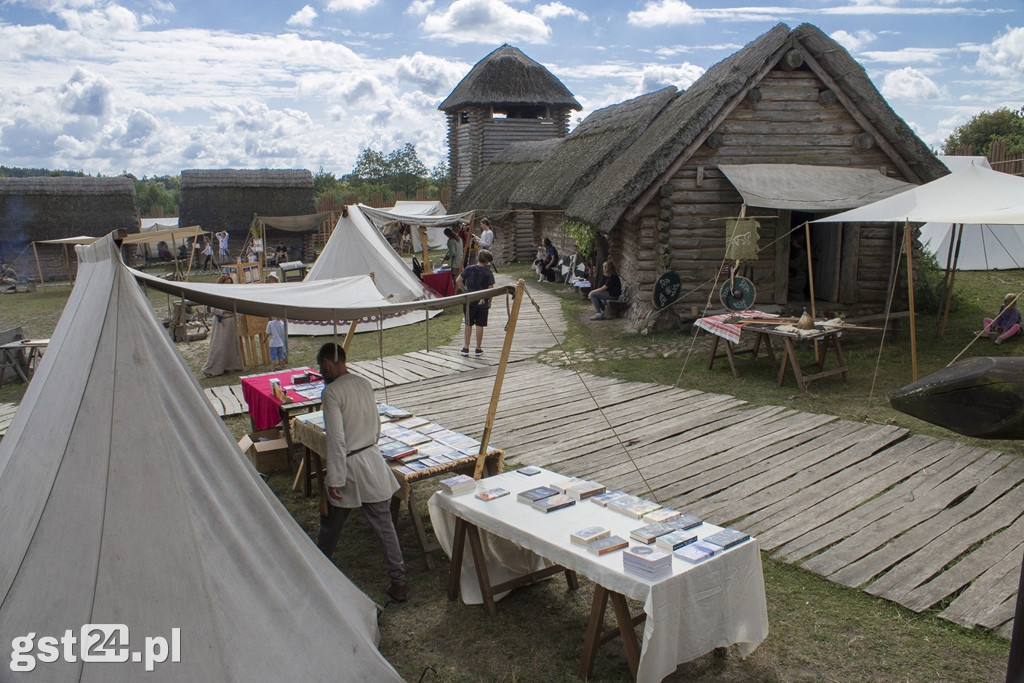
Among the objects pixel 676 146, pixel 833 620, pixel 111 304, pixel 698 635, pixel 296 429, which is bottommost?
pixel 833 620

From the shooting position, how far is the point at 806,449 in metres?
7.00

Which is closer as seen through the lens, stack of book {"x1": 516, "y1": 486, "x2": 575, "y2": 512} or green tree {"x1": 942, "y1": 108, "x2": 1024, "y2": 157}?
stack of book {"x1": 516, "y1": 486, "x2": 575, "y2": 512}

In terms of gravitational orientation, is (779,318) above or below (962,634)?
above

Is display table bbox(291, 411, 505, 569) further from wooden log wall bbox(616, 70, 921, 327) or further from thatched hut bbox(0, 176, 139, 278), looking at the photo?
thatched hut bbox(0, 176, 139, 278)

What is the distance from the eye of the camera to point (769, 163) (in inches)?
465

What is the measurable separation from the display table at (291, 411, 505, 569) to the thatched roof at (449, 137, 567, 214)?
15.1 metres

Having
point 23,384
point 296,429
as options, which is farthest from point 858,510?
point 23,384

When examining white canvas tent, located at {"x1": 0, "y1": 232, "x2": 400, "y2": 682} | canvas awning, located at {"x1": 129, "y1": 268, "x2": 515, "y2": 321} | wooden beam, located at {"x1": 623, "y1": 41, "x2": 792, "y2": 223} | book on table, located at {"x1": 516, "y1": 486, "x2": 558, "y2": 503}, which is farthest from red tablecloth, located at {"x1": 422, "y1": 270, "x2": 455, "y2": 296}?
white canvas tent, located at {"x1": 0, "y1": 232, "x2": 400, "y2": 682}

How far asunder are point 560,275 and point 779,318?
975cm

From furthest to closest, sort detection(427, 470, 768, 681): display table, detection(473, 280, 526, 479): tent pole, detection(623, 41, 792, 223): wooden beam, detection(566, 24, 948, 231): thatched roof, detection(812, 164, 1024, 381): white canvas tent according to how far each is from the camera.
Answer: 1. detection(623, 41, 792, 223): wooden beam
2. detection(566, 24, 948, 231): thatched roof
3. detection(812, 164, 1024, 381): white canvas tent
4. detection(473, 280, 526, 479): tent pole
5. detection(427, 470, 768, 681): display table

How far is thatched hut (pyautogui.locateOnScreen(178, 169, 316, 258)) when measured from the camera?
91.2 ft

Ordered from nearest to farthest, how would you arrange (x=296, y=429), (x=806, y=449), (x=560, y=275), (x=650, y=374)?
(x=296, y=429)
(x=806, y=449)
(x=650, y=374)
(x=560, y=275)

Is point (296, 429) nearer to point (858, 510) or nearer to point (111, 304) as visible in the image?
point (111, 304)

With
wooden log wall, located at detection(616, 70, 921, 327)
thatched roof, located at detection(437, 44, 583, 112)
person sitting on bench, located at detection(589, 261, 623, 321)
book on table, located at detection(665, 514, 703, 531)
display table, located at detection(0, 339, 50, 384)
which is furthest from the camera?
thatched roof, located at detection(437, 44, 583, 112)
